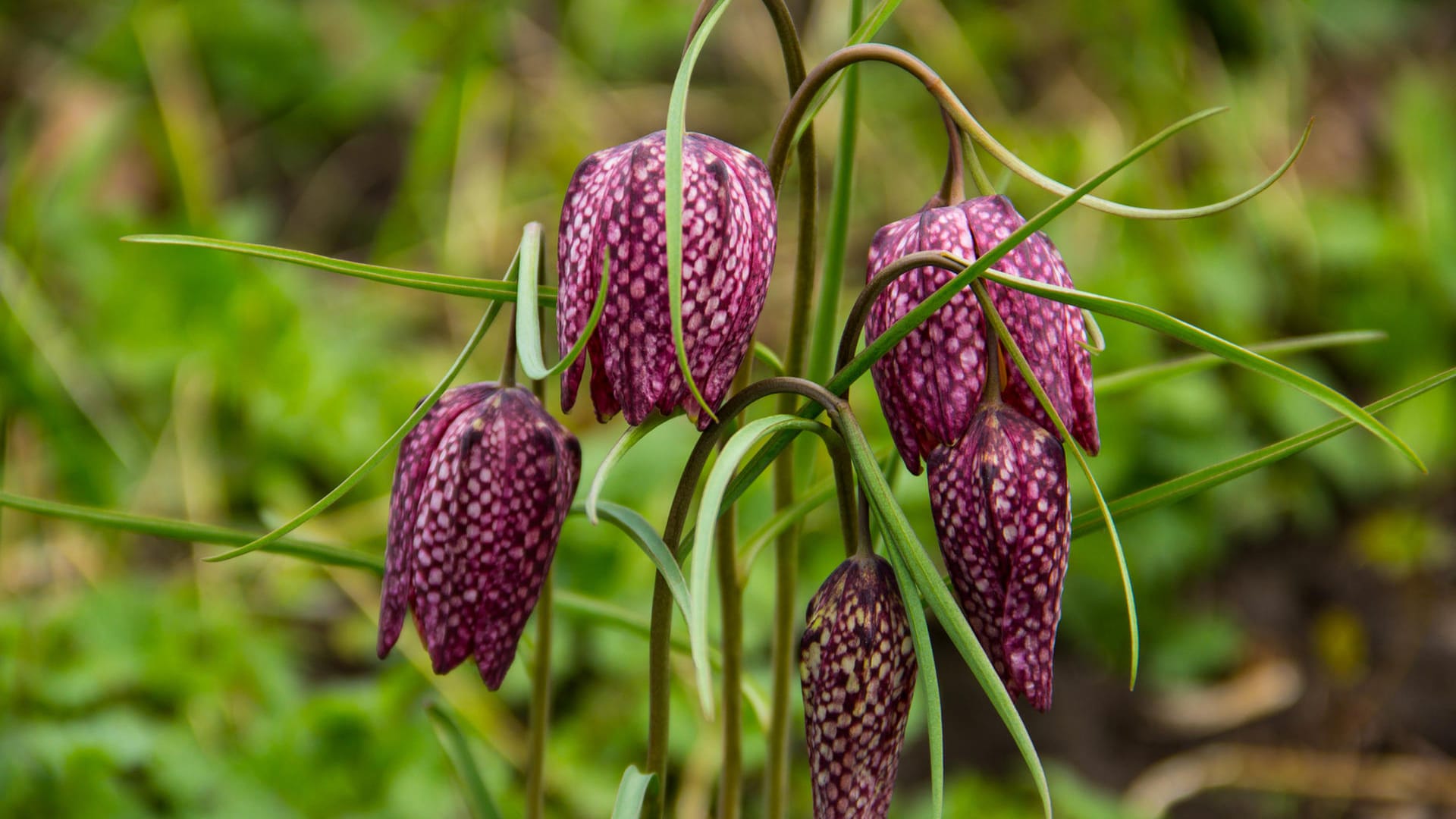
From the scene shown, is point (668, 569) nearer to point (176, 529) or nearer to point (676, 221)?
point (676, 221)

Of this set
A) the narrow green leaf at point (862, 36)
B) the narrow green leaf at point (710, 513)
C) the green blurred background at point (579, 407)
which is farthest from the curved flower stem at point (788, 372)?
the green blurred background at point (579, 407)

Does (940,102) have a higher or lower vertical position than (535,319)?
higher

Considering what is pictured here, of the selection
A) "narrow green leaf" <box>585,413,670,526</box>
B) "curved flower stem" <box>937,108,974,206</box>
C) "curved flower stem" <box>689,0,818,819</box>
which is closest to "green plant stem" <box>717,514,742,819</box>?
"curved flower stem" <box>689,0,818,819</box>

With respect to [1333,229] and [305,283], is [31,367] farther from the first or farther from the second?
[1333,229]

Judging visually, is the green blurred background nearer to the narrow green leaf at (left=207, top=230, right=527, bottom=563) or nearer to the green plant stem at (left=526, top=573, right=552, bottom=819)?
the green plant stem at (left=526, top=573, right=552, bottom=819)

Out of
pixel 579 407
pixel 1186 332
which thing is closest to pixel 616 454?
pixel 1186 332

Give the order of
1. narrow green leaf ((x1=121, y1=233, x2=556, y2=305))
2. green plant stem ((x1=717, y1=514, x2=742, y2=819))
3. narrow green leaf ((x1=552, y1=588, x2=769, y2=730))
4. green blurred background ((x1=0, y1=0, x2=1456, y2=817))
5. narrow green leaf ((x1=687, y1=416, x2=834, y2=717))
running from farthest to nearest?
green blurred background ((x1=0, y1=0, x2=1456, y2=817)), narrow green leaf ((x1=552, y1=588, x2=769, y2=730)), green plant stem ((x1=717, y1=514, x2=742, y2=819)), narrow green leaf ((x1=121, y1=233, x2=556, y2=305)), narrow green leaf ((x1=687, y1=416, x2=834, y2=717))

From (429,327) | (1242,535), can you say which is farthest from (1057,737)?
(429,327)
